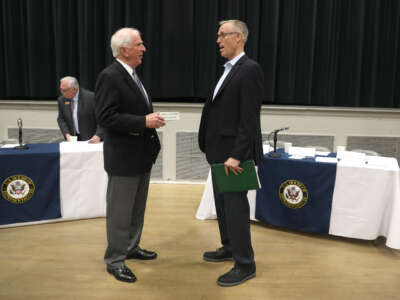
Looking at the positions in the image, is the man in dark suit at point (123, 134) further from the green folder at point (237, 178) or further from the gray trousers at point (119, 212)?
the green folder at point (237, 178)

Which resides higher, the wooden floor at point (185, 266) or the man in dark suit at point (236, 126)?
the man in dark suit at point (236, 126)

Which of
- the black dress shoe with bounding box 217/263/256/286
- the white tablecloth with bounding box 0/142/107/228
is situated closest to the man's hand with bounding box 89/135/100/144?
the white tablecloth with bounding box 0/142/107/228

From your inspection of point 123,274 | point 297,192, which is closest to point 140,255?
point 123,274

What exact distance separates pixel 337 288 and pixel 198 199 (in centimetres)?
196

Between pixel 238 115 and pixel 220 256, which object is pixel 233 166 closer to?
pixel 238 115

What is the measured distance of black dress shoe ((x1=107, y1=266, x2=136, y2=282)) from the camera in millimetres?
2273

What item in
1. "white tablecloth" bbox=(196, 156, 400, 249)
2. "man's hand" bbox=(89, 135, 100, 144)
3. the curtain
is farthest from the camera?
→ the curtain

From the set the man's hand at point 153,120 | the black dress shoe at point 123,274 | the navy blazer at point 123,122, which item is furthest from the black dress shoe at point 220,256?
the man's hand at point 153,120

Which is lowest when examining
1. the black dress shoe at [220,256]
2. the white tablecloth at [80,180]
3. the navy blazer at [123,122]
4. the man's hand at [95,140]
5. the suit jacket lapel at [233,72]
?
the black dress shoe at [220,256]

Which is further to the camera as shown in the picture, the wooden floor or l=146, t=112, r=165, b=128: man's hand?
the wooden floor

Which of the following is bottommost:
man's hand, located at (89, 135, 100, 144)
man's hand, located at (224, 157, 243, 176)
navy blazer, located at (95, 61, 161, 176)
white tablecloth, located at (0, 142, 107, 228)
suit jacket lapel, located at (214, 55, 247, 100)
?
white tablecloth, located at (0, 142, 107, 228)

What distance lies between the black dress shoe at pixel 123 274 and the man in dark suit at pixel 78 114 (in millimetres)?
1509

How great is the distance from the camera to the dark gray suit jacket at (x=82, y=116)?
3.57m

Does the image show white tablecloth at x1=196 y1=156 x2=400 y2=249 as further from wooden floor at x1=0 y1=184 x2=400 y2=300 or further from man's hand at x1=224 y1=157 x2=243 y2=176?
man's hand at x1=224 y1=157 x2=243 y2=176
